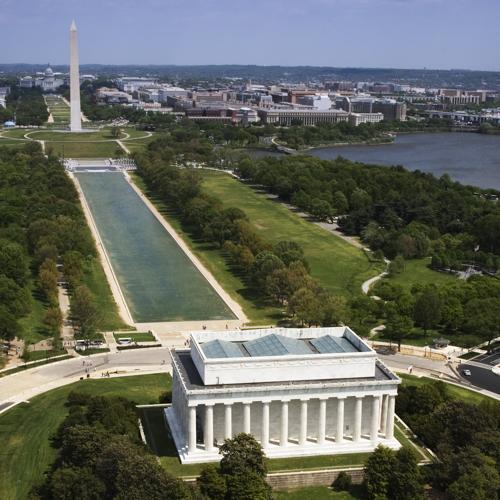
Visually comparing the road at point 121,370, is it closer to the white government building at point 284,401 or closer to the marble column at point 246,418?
the white government building at point 284,401

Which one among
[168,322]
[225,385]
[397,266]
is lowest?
[168,322]

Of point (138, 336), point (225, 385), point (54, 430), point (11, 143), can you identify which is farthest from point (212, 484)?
point (11, 143)

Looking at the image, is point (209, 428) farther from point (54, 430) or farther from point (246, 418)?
point (54, 430)

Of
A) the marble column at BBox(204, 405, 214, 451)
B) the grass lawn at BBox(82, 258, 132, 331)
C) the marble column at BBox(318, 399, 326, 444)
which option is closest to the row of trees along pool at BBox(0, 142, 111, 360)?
the grass lawn at BBox(82, 258, 132, 331)

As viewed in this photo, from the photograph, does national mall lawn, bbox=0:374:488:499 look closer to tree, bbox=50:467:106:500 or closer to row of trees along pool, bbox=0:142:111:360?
tree, bbox=50:467:106:500

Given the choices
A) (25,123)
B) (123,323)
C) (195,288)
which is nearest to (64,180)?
(195,288)
